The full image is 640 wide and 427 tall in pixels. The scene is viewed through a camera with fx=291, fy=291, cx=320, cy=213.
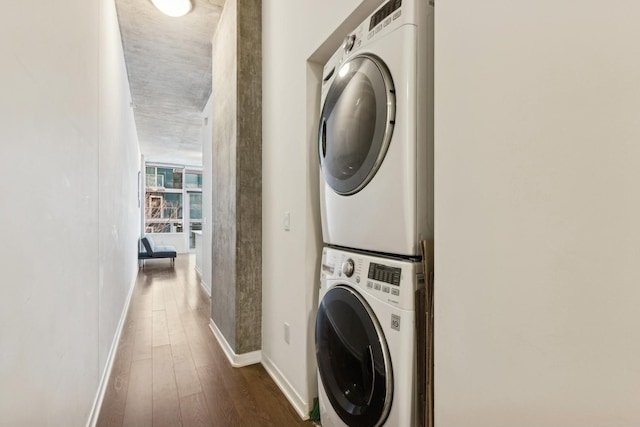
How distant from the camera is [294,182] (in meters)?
1.81

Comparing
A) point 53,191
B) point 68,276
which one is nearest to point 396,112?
point 53,191

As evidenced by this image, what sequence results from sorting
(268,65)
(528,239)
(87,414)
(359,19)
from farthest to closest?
(268,65) → (87,414) → (359,19) → (528,239)

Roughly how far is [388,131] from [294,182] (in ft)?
2.92

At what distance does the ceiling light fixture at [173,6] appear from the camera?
2539mm

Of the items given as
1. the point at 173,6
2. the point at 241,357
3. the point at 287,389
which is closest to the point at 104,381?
the point at 241,357

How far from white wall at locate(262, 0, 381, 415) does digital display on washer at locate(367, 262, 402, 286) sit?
2.00ft

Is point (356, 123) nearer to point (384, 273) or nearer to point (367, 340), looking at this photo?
point (384, 273)

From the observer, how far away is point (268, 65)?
2.23 metres

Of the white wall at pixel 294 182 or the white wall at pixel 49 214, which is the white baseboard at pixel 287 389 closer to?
the white wall at pixel 294 182

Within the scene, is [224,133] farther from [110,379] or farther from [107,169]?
[110,379]

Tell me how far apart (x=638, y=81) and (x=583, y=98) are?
A: 0.07 metres

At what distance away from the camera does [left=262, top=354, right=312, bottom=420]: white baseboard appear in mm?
1646

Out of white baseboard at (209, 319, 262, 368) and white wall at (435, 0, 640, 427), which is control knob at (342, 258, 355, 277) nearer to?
white wall at (435, 0, 640, 427)

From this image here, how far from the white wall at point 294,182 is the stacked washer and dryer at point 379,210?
0.31 m
